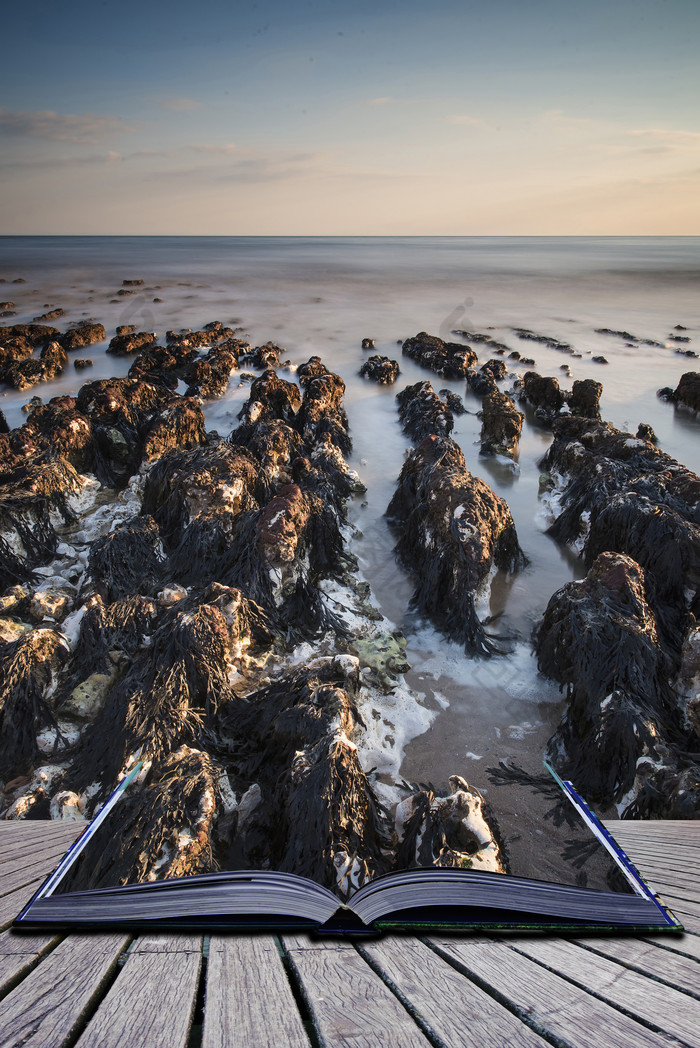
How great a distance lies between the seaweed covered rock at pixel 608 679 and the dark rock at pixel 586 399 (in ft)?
16.2

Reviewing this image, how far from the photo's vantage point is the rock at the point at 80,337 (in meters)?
11.3

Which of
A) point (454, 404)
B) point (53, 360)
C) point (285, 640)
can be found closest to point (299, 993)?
point (285, 640)

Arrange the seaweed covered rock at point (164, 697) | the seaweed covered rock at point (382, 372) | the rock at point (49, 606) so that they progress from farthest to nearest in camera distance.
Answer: the seaweed covered rock at point (382, 372) < the rock at point (49, 606) < the seaweed covered rock at point (164, 697)

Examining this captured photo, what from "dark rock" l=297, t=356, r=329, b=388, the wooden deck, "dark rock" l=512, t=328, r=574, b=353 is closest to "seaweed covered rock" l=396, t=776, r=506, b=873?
the wooden deck

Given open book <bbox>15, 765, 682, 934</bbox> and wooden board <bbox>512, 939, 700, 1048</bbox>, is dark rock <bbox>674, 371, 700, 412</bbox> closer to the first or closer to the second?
open book <bbox>15, 765, 682, 934</bbox>

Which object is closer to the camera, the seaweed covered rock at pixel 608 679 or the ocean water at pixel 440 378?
the seaweed covered rock at pixel 608 679

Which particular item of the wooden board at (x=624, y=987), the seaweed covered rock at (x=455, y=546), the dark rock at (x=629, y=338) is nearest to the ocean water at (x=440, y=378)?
the seaweed covered rock at (x=455, y=546)

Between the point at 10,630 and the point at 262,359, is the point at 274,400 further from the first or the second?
the point at 10,630

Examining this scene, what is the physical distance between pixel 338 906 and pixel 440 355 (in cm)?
1057

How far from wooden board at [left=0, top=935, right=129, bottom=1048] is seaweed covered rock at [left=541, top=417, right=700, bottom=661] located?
3216 mm

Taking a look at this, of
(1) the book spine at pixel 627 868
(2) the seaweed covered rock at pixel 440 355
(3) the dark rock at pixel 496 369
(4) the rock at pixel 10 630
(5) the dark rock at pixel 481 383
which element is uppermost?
(2) the seaweed covered rock at pixel 440 355

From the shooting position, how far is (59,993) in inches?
25.4

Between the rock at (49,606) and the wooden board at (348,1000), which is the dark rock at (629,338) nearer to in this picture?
the rock at (49,606)

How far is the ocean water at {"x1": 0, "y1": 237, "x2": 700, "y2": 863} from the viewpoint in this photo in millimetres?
2871
